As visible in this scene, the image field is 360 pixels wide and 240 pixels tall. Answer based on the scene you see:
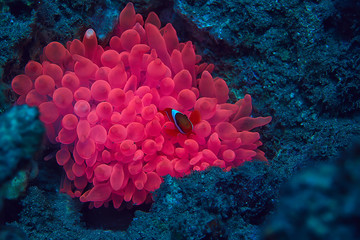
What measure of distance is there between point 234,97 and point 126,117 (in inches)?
55.2

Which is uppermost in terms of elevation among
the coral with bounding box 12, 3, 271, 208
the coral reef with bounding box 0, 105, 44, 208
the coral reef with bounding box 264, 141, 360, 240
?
the coral reef with bounding box 264, 141, 360, 240

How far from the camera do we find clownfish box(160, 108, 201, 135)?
2.39 metres

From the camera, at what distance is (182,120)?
238cm

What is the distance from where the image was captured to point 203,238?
194 centimetres

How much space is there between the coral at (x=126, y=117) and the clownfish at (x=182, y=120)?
50mm

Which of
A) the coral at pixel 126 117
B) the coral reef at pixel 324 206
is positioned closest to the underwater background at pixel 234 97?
the coral at pixel 126 117

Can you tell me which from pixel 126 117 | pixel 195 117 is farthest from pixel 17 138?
pixel 195 117

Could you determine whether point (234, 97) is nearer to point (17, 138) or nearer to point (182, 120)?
point (182, 120)

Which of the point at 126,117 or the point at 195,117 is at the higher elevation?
the point at 195,117

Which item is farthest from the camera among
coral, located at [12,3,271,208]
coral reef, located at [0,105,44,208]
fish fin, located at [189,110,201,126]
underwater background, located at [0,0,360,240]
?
fish fin, located at [189,110,201,126]

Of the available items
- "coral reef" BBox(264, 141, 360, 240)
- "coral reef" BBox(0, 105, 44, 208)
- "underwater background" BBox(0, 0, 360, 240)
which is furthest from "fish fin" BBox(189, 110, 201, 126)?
"coral reef" BBox(264, 141, 360, 240)

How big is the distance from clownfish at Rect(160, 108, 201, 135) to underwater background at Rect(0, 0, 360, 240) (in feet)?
1.43

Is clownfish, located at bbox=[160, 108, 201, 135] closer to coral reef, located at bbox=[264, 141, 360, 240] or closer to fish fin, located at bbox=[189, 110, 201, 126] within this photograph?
fish fin, located at bbox=[189, 110, 201, 126]

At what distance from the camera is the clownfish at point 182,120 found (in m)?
2.39
